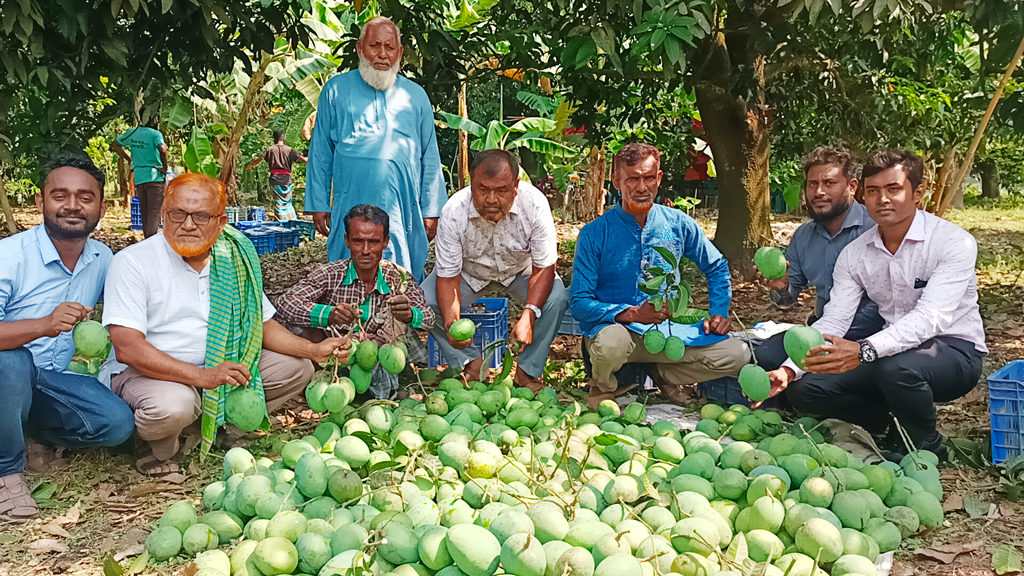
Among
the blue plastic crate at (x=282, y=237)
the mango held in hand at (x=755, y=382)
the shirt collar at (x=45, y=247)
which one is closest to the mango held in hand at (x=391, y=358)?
the shirt collar at (x=45, y=247)

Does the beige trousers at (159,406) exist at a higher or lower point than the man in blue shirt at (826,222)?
lower

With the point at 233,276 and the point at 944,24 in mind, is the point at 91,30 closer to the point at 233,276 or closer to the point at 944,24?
the point at 233,276

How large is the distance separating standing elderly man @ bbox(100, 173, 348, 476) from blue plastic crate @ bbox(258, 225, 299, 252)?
18.7ft

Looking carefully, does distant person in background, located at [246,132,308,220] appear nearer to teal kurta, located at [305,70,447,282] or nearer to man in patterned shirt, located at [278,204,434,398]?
teal kurta, located at [305,70,447,282]

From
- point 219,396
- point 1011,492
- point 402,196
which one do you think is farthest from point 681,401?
point 219,396

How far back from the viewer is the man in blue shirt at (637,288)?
3.59 metres

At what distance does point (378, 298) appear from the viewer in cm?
370

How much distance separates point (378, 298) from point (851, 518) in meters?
2.14

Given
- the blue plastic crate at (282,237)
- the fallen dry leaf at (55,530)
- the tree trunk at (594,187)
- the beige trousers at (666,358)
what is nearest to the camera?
the fallen dry leaf at (55,530)

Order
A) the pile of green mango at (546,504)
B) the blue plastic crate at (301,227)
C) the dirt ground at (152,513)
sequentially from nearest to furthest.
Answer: the pile of green mango at (546,504) < the dirt ground at (152,513) < the blue plastic crate at (301,227)

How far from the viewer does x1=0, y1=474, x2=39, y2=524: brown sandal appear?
2.67 meters

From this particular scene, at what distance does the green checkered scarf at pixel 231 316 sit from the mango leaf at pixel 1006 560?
2391mm

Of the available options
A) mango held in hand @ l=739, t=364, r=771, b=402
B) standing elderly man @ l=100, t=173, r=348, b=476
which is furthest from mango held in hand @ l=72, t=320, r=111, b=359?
mango held in hand @ l=739, t=364, r=771, b=402

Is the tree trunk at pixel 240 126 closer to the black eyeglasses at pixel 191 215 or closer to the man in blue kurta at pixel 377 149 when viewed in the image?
the man in blue kurta at pixel 377 149
